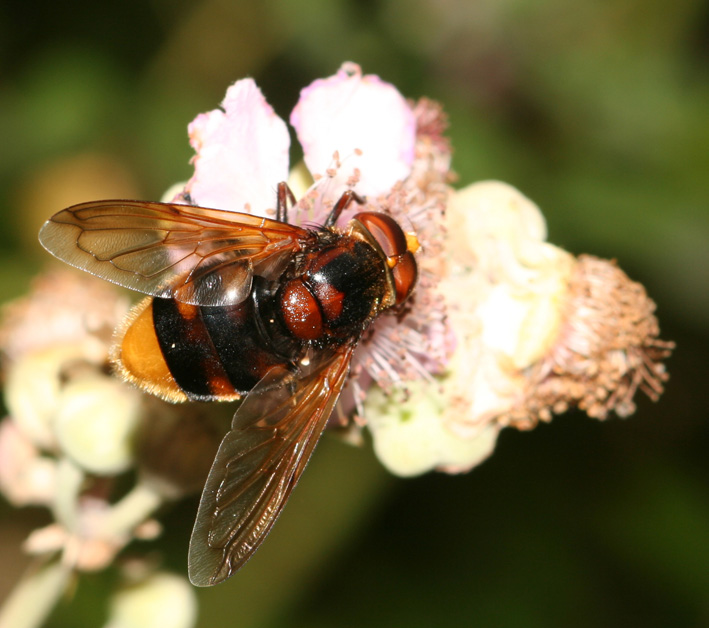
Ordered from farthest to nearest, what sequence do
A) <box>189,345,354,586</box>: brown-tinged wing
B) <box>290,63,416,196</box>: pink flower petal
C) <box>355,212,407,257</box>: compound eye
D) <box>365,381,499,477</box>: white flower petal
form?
<box>365,381,499,477</box>: white flower petal
<box>290,63,416,196</box>: pink flower petal
<box>355,212,407,257</box>: compound eye
<box>189,345,354,586</box>: brown-tinged wing

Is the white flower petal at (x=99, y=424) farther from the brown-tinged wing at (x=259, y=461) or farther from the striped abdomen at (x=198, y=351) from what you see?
the brown-tinged wing at (x=259, y=461)

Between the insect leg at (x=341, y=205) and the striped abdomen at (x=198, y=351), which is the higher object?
the insect leg at (x=341, y=205)

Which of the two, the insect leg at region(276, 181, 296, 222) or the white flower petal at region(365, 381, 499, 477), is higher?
the insect leg at region(276, 181, 296, 222)

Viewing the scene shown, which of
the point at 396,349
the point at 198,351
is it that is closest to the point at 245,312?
the point at 198,351

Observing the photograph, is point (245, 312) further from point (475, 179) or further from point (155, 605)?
point (475, 179)

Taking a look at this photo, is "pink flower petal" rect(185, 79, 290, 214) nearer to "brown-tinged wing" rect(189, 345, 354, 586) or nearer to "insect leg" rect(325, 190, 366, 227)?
"insect leg" rect(325, 190, 366, 227)

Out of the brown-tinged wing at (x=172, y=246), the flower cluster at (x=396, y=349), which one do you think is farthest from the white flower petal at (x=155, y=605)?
the brown-tinged wing at (x=172, y=246)

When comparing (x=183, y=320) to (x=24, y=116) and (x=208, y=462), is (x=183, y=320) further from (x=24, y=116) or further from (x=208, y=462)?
(x=24, y=116)

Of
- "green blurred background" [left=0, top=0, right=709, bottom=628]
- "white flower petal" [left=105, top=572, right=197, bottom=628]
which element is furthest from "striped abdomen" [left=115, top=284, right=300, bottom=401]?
"green blurred background" [left=0, top=0, right=709, bottom=628]
